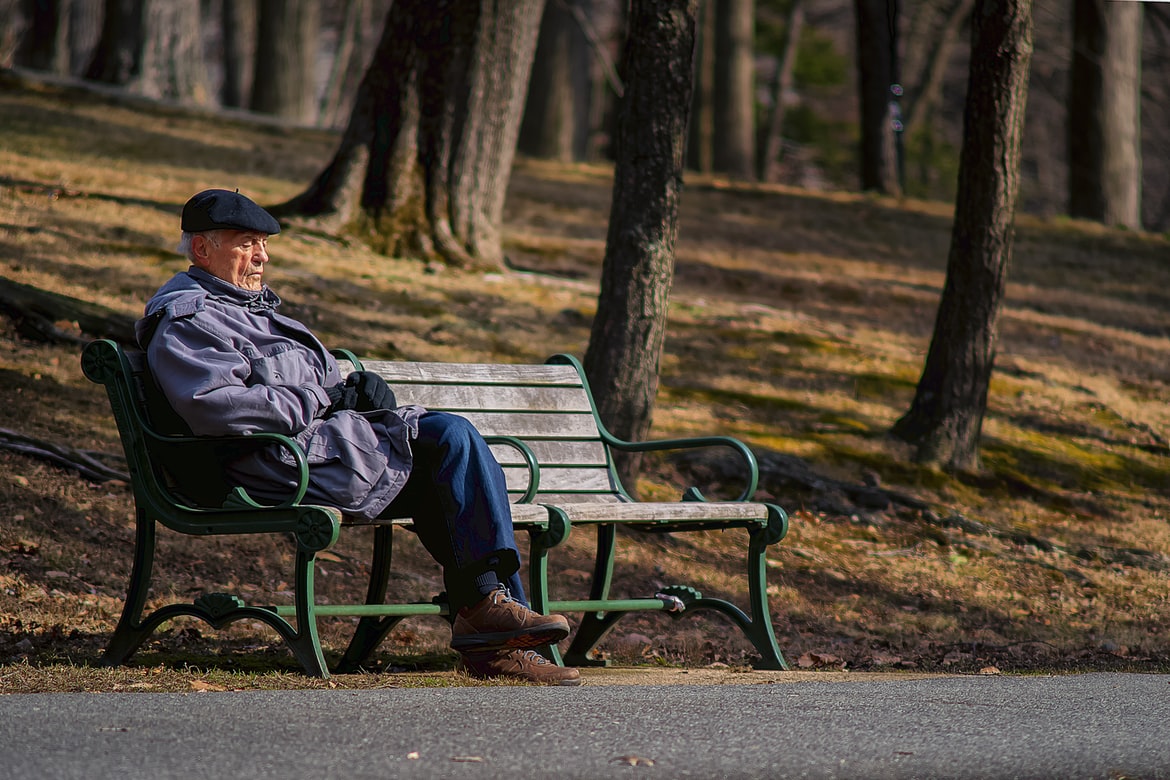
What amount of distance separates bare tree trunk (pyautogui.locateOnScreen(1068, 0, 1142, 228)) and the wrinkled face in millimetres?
15828

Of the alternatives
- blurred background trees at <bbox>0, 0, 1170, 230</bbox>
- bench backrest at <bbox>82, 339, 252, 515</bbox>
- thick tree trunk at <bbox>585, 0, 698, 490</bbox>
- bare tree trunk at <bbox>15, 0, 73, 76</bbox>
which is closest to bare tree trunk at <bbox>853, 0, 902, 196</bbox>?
blurred background trees at <bbox>0, 0, 1170, 230</bbox>

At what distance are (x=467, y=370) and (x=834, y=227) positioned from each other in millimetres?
11484

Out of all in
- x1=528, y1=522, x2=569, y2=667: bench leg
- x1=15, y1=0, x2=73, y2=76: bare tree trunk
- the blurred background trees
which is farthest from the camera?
x1=15, y1=0, x2=73, y2=76: bare tree trunk

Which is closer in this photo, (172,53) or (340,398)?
(340,398)

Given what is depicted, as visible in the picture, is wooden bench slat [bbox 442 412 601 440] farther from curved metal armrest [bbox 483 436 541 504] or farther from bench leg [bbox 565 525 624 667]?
bench leg [bbox 565 525 624 667]

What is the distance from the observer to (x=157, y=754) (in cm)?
328

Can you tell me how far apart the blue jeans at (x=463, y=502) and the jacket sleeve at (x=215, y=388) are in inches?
16.9

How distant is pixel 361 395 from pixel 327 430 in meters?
0.27

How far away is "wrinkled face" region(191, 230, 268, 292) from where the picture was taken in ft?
15.4

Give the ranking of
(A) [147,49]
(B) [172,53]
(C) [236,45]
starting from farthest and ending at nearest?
(C) [236,45]
(B) [172,53]
(A) [147,49]

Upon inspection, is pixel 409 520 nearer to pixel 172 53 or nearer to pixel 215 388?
pixel 215 388


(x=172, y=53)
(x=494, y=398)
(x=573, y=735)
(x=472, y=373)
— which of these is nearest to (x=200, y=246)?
(x=472, y=373)

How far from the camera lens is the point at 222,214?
4617 mm

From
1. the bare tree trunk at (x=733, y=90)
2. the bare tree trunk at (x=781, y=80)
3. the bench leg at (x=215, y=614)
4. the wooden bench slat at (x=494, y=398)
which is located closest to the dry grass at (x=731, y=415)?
the bench leg at (x=215, y=614)
